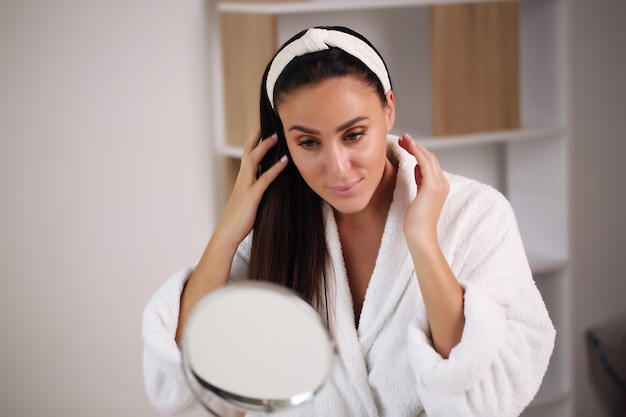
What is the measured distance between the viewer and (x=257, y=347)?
866 millimetres

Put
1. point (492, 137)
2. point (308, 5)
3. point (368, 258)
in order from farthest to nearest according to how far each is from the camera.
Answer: point (492, 137)
point (308, 5)
point (368, 258)

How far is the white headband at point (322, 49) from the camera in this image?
4.25 ft

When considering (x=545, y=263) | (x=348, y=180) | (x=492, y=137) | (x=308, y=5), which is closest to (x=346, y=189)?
(x=348, y=180)

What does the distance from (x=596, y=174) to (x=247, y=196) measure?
1.67 metres

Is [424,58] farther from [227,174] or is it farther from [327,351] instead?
[327,351]

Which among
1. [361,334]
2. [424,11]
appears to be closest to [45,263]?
[361,334]

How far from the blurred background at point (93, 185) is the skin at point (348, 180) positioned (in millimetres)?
904

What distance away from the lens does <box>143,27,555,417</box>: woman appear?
4.19ft

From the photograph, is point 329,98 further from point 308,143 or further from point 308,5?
point 308,5

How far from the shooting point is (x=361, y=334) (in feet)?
4.89

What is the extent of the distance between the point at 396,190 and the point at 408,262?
0.42 ft

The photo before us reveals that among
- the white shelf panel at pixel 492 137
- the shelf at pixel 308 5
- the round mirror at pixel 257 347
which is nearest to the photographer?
the round mirror at pixel 257 347

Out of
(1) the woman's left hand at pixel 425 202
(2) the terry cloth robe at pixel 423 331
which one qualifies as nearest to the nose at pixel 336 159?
(1) the woman's left hand at pixel 425 202

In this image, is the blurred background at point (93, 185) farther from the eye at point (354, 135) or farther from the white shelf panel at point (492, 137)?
the eye at point (354, 135)
